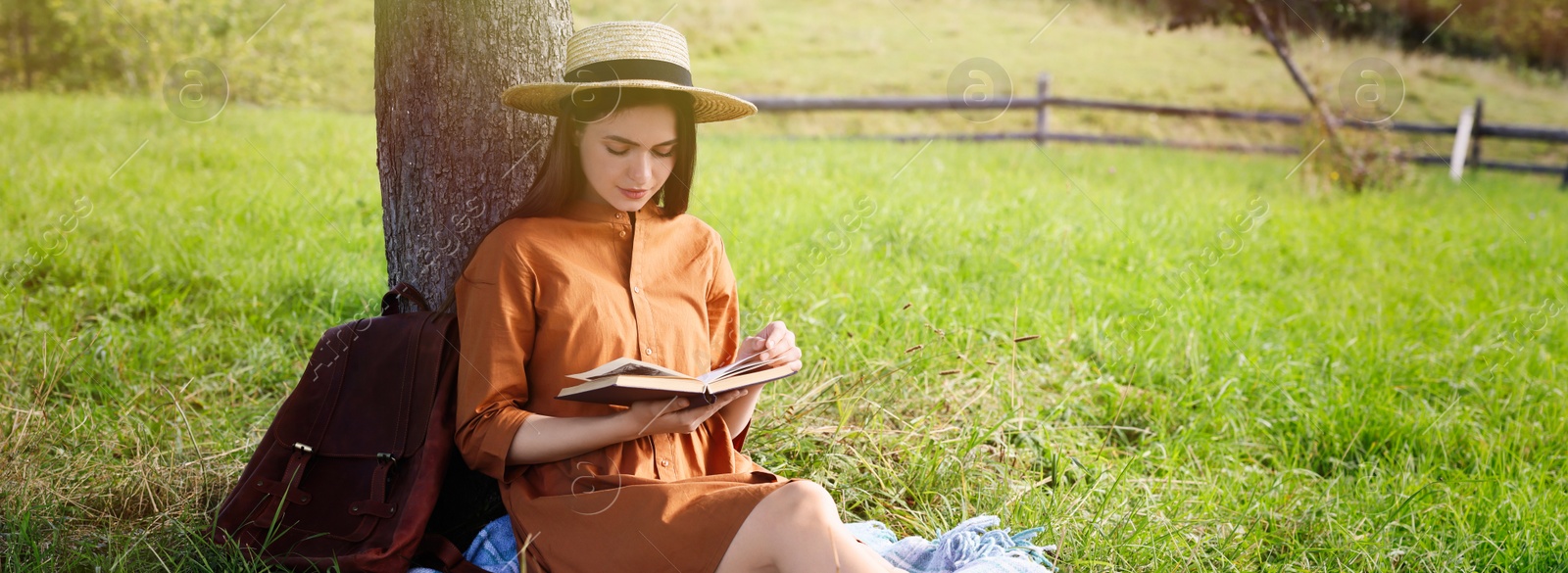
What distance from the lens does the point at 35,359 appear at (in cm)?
305

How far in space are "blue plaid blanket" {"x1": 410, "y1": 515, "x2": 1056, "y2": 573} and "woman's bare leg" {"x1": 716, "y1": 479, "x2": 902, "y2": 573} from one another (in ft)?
1.25

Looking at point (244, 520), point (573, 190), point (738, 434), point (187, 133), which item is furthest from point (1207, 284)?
point (187, 133)

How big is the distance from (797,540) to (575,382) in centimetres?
54

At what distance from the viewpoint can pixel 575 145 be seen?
1952 millimetres

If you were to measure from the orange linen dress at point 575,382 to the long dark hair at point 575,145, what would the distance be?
42mm

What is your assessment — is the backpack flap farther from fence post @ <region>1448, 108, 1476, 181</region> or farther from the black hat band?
fence post @ <region>1448, 108, 1476, 181</region>

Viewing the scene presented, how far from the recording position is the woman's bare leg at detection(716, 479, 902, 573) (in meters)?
1.63

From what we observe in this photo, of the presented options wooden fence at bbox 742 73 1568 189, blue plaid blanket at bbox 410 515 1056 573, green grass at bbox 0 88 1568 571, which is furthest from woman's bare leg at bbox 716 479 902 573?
wooden fence at bbox 742 73 1568 189

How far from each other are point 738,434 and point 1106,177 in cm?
713

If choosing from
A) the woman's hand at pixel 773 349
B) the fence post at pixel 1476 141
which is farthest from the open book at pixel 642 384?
the fence post at pixel 1476 141

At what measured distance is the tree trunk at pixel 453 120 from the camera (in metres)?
2.23

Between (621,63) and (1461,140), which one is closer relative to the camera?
(621,63)

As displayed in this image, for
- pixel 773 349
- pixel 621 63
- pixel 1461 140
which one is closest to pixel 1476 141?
pixel 1461 140

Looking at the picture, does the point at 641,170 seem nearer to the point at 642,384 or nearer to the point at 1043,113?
the point at 642,384
